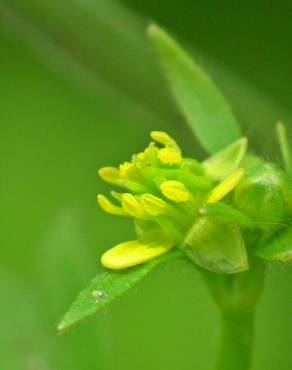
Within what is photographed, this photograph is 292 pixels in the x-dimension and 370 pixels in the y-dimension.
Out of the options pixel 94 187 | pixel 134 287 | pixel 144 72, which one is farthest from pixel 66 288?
pixel 94 187

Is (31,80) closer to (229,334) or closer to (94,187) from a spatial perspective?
(94,187)

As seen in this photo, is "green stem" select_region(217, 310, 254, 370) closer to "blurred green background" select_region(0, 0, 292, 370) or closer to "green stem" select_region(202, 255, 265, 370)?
"green stem" select_region(202, 255, 265, 370)

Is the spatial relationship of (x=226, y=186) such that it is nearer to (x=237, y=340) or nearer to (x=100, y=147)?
(x=237, y=340)

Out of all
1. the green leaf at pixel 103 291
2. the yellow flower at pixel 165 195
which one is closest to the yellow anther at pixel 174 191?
the yellow flower at pixel 165 195

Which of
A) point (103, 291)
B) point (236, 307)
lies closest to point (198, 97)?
point (236, 307)

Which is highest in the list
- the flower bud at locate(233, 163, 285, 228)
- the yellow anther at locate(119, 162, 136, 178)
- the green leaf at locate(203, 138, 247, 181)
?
the yellow anther at locate(119, 162, 136, 178)

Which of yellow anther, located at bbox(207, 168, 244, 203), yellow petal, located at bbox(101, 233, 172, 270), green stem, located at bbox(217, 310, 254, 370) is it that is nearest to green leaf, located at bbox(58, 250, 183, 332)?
yellow petal, located at bbox(101, 233, 172, 270)
